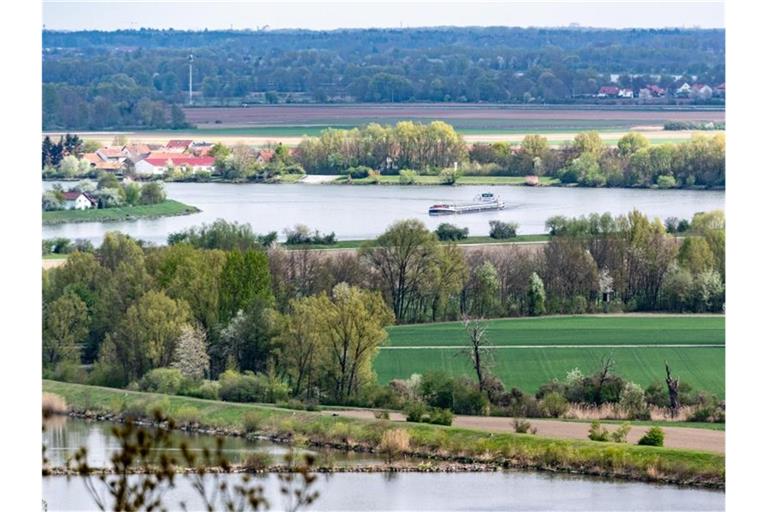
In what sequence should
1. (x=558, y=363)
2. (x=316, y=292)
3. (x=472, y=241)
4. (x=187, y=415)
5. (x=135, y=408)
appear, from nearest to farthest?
(x=187, y=415), (x=135, y=408), (x=558, y=363), (x=316, y=292), (x=472, y=241)

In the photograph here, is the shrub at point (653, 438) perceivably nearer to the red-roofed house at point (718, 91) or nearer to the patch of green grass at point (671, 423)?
the patch of green grass at point (671, 423)

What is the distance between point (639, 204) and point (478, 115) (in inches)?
60.7

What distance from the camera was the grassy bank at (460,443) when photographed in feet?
30.4

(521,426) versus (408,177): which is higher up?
(408,177)

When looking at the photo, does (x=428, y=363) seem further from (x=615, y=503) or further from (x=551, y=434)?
(x=615, y=503)

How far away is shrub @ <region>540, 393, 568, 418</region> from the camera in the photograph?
10.9 m

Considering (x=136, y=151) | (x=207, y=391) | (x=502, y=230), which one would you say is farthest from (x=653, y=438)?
(x=136, y=151)

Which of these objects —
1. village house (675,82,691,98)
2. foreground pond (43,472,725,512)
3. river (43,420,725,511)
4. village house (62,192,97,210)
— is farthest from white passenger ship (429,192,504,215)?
foreground pond (43,472,725,512)

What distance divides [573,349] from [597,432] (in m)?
2.00

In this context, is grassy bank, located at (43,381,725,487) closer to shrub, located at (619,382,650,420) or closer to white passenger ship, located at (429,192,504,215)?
shrub, located at (619,382,650,420)

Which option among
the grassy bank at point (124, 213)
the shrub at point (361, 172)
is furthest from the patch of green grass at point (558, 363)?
the grassy bank at point (124, 213)

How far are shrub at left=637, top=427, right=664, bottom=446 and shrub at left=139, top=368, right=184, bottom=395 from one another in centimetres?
304

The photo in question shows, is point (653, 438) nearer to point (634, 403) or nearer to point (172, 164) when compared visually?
point (634, 403)

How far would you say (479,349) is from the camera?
38.8 feet
